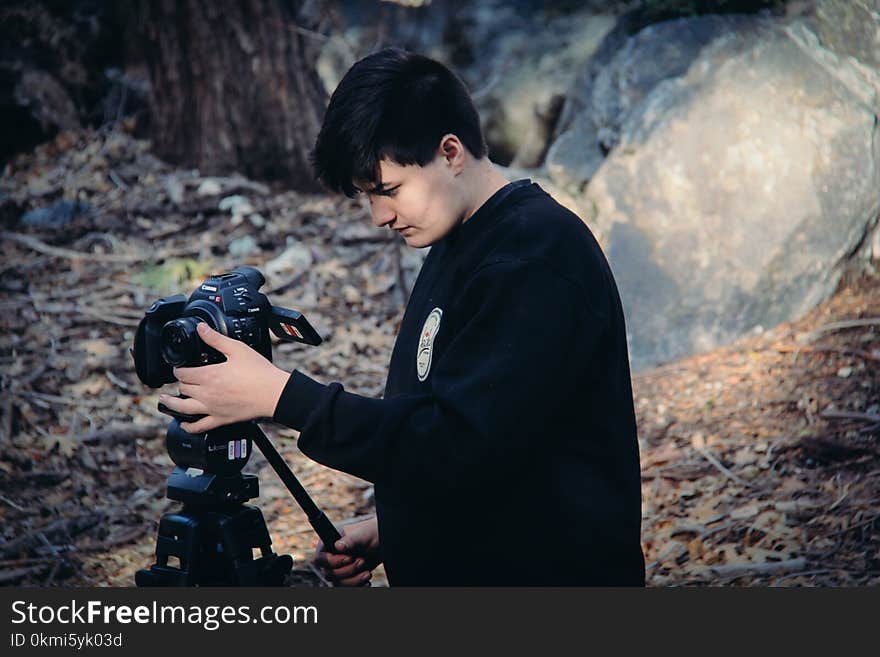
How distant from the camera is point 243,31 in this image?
6914 millimetres

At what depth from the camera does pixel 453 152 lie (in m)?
2.14

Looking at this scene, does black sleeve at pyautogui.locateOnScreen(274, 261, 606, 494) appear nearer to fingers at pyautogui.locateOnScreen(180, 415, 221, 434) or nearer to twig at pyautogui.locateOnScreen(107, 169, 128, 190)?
fingers at pyautogui.locateOnScreen(180, 415, 221, 434)

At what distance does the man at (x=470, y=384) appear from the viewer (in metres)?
1.86

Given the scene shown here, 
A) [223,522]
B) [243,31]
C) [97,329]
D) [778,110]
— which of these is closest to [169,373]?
[223,522]

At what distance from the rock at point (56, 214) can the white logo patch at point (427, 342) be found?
207 inches

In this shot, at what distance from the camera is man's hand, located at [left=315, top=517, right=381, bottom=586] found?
246 centimetres

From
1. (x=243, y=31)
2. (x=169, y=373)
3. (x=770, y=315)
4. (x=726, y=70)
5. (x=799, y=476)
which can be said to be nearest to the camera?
(x=169, y=373)

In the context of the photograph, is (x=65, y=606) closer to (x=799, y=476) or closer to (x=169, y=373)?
(x=169, y=373)

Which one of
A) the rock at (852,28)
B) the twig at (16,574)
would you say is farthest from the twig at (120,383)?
the rock at (852,28)

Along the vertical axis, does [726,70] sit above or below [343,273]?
above

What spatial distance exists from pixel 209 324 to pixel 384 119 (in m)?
0.62

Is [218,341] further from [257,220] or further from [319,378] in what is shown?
[257,220]

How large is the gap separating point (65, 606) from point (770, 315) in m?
3.55

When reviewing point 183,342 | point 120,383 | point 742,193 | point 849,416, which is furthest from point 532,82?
point 183,342
